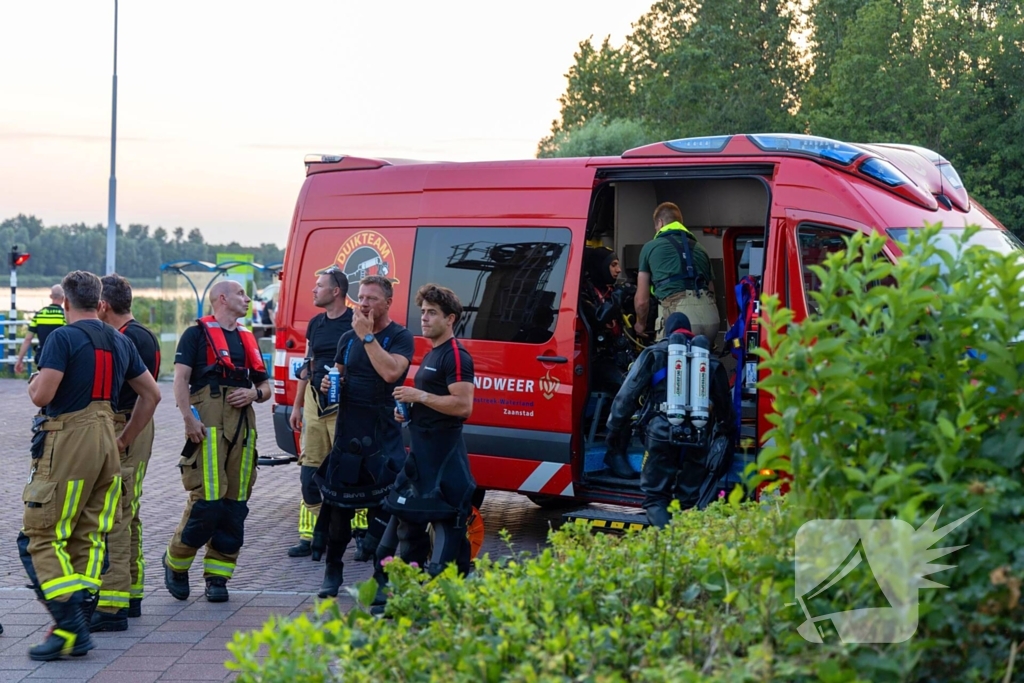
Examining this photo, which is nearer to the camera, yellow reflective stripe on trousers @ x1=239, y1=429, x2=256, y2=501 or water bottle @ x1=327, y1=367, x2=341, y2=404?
water bottle @ x1=327, y1=367, x2=341, y2=404

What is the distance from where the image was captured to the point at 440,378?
6.21m

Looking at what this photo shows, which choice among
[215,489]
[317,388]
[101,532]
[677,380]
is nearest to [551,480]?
[677,380]

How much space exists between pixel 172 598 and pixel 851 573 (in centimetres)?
549

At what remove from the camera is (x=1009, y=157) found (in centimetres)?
3284

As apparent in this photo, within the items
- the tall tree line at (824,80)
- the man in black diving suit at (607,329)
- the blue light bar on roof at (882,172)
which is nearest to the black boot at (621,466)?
the man in black diving suit at (607,329)

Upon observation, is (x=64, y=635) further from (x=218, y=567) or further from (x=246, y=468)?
(x=246, y=468)

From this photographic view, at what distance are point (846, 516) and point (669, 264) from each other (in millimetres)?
5687

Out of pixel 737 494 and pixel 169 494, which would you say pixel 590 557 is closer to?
pixel 737 494

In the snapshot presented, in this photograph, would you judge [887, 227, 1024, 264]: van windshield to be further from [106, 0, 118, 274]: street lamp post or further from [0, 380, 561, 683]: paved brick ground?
[106, 0, 118, 274]: street lamp post

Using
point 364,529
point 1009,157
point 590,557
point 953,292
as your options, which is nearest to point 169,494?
point 364,529

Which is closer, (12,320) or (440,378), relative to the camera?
(440,378)

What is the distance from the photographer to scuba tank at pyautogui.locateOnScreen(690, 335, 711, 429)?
283 inches

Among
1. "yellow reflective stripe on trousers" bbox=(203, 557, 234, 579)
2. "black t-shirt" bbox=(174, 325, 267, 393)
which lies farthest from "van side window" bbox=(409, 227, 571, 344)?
"yellow reflective stripe on trousers" bbox=(203, 557, 234, 579)

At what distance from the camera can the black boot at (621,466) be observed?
331 inches
